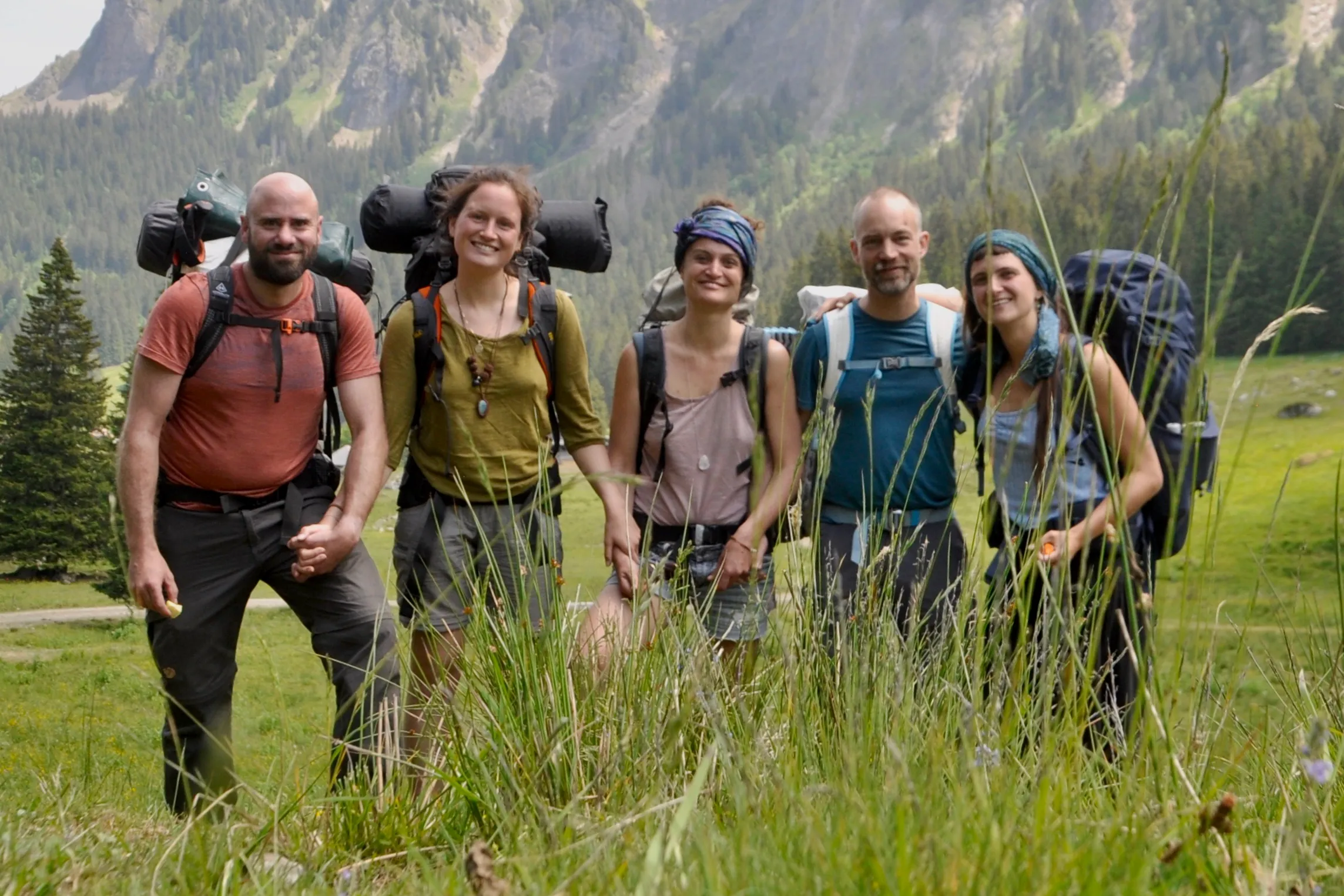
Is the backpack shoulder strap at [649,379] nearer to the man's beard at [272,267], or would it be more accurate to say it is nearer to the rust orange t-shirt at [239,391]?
the rust orange t-shirt at [239,391]

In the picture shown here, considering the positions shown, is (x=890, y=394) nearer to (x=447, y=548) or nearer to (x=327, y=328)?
(x=447, y=548)

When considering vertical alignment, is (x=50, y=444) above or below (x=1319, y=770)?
below

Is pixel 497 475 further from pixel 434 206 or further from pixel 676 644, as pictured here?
pixel 676 644

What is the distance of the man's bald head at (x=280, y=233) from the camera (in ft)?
12.6

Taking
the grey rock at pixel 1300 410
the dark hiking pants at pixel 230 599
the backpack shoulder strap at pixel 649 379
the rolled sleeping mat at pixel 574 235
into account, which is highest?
the rolled sleeping mat at pixel 574 235

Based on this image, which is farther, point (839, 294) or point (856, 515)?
point (839, 294)

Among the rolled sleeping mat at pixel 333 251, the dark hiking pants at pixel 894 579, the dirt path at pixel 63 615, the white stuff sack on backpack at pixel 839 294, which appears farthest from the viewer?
the dirt path at pixel 63 615

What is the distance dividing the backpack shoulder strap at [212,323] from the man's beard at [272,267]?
125 millimetres

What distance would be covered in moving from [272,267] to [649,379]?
4.09 ft

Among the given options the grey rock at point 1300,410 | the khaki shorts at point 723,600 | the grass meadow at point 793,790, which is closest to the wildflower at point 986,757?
the grass meadow at point 793,790

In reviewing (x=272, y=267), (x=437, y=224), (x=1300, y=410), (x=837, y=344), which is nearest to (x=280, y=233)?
(x=272, y=267)

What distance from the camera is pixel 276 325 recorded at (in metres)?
3.90

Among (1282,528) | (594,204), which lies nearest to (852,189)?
(1282,528)

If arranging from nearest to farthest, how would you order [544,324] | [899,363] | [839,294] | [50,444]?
[899,363] → [544,324] → [839,294] → [50,444]
